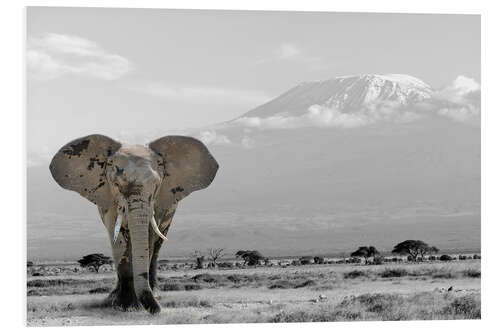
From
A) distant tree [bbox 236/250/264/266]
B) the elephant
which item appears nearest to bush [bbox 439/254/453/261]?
distant tree [bbox 236/250/264/266]

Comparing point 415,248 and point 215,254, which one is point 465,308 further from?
point 215,254

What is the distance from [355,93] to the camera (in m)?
25.1

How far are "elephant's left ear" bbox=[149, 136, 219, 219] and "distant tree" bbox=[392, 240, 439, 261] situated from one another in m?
21.3

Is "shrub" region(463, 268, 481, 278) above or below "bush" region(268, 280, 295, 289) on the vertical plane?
above

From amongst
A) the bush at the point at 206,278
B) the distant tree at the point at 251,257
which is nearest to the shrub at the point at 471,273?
the bush at the point at 206,278

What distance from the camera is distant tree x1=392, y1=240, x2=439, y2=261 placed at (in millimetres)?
34906

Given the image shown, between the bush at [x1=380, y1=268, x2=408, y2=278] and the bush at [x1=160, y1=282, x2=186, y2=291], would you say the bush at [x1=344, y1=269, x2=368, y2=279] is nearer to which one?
the bush at [x1=380, y1=268, x2=408, y2=278]

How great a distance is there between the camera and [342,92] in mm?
24062

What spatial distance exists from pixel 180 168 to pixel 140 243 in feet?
5.59

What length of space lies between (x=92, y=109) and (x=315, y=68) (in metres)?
5.42

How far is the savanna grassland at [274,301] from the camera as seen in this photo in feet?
45.2

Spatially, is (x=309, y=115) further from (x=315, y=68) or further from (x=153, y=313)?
(x=153, y=313)

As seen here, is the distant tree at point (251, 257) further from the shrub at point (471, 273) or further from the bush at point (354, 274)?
the shrub at point (471, 273)
